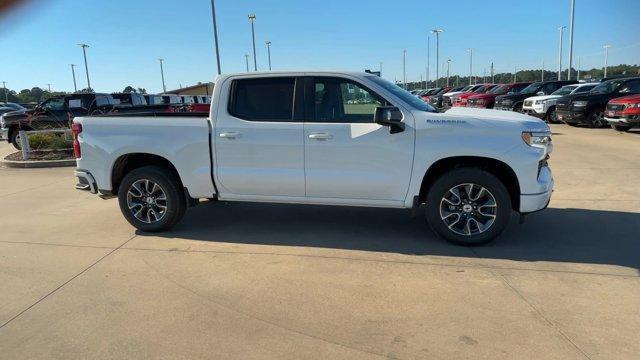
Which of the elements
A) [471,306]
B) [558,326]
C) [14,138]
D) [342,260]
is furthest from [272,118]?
[14,138]

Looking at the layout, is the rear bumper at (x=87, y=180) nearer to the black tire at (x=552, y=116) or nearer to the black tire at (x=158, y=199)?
the black tire at (x=158, y=199)

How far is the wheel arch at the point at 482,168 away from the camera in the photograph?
5.04m

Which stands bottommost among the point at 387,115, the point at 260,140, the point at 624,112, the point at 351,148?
the point at 624,112

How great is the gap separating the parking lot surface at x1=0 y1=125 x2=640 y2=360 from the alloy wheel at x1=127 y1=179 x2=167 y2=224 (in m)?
0.30

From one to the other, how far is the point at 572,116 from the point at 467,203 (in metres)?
14.3

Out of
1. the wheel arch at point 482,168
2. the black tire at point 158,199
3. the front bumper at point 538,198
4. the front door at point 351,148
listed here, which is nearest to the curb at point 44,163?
the black tire at point 158,199

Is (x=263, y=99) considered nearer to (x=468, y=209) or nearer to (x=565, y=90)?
(x=468, y=209)

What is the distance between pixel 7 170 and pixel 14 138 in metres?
4.77

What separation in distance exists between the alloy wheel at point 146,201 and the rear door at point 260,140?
85 centimetres

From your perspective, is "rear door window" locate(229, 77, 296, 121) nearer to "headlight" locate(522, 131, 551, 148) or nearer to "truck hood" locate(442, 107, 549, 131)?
"truck hood" locate(442, 107, 549, 131)

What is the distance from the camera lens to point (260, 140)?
535cm

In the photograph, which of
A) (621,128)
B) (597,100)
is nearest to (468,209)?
(621,128)

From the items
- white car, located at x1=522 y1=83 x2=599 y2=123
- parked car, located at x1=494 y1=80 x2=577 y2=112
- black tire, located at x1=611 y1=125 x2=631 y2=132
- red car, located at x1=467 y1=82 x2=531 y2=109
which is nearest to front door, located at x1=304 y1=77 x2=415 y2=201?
black tire, located at x1=611 y1=125 x2=631 y2=132

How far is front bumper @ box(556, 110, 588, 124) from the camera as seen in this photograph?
1677 cm
